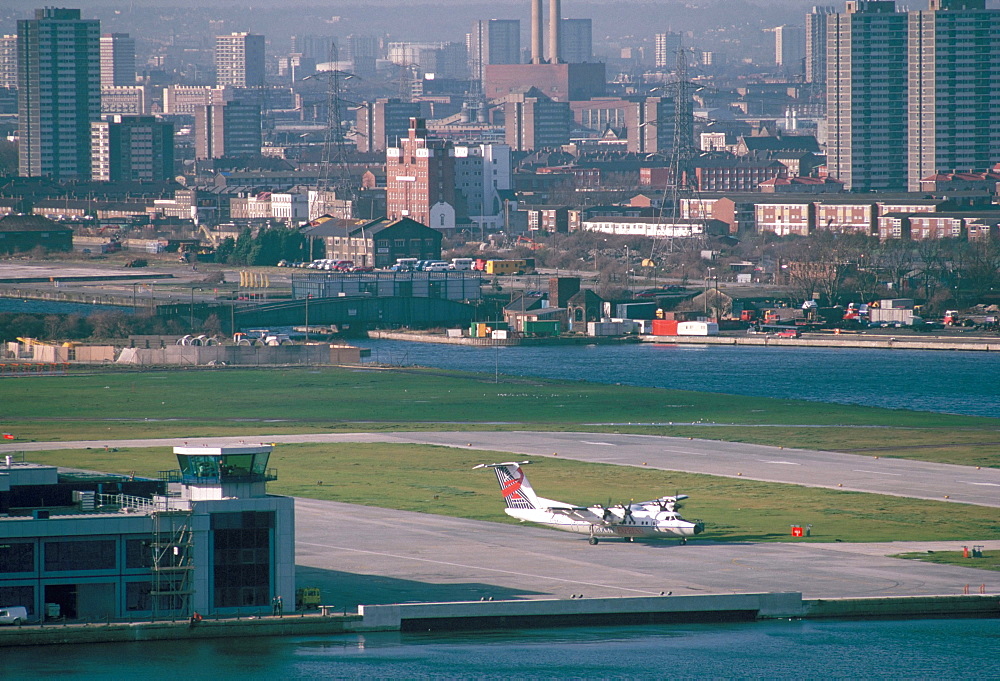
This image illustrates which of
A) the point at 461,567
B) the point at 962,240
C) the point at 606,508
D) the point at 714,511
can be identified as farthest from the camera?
the point at 962,240

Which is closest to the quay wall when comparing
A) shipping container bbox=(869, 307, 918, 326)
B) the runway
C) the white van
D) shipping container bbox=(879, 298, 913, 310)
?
the white van

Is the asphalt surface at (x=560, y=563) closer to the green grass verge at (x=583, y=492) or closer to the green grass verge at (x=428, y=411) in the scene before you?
the green grass verge at (x=583, y=492)

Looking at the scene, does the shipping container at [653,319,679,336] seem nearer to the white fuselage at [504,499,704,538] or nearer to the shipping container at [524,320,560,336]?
the shipping container at [524,320,560,336]

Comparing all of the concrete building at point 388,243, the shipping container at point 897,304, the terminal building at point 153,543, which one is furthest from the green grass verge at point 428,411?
the concrete building at point 388,243

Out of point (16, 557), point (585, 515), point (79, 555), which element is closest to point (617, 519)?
point (585, 515)

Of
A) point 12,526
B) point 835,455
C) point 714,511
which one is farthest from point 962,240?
point 12,526

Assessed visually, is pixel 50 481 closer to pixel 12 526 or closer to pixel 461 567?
pixel 12 526

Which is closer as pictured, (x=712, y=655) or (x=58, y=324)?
(x=712, y=655)

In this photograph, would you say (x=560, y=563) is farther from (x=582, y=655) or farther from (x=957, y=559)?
(x=957, y=559)
